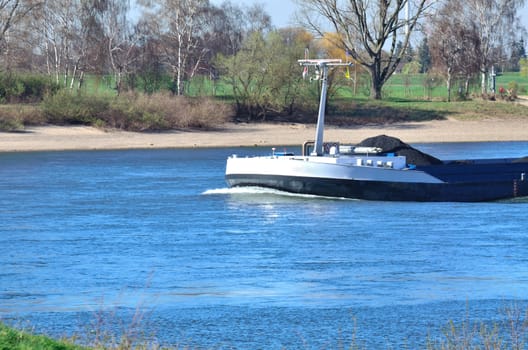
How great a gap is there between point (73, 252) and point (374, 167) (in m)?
12.2

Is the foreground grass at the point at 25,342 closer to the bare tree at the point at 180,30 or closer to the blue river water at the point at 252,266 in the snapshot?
the blue river water at the point at 252,266

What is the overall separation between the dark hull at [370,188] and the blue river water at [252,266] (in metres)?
0.42

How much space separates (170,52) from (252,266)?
5339 cm

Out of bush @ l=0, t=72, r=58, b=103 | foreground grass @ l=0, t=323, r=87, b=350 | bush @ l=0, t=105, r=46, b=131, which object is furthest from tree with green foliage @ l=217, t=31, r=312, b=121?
foreground grass @ l=0, t=323, r=87, b=350

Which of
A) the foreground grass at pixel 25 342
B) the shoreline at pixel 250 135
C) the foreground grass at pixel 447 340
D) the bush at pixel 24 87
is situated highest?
the bush at pixel 24 87

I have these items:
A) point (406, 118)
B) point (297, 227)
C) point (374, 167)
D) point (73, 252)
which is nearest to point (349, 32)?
point (406, 118)

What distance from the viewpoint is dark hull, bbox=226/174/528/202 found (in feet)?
115

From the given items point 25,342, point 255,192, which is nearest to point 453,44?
point 255,192

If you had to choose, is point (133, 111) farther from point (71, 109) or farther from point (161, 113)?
point (71, 109)

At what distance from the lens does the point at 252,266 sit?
23641 mm

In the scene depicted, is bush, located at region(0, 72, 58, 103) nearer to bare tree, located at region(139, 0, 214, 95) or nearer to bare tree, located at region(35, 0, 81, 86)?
bare tree, located at region(35, 0, 81, 86)

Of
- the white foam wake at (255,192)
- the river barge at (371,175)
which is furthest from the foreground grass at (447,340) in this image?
the white foam wake at (255,192)

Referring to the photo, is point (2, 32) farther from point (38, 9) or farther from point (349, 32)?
point (349, 32)

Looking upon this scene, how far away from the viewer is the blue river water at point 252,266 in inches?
730
